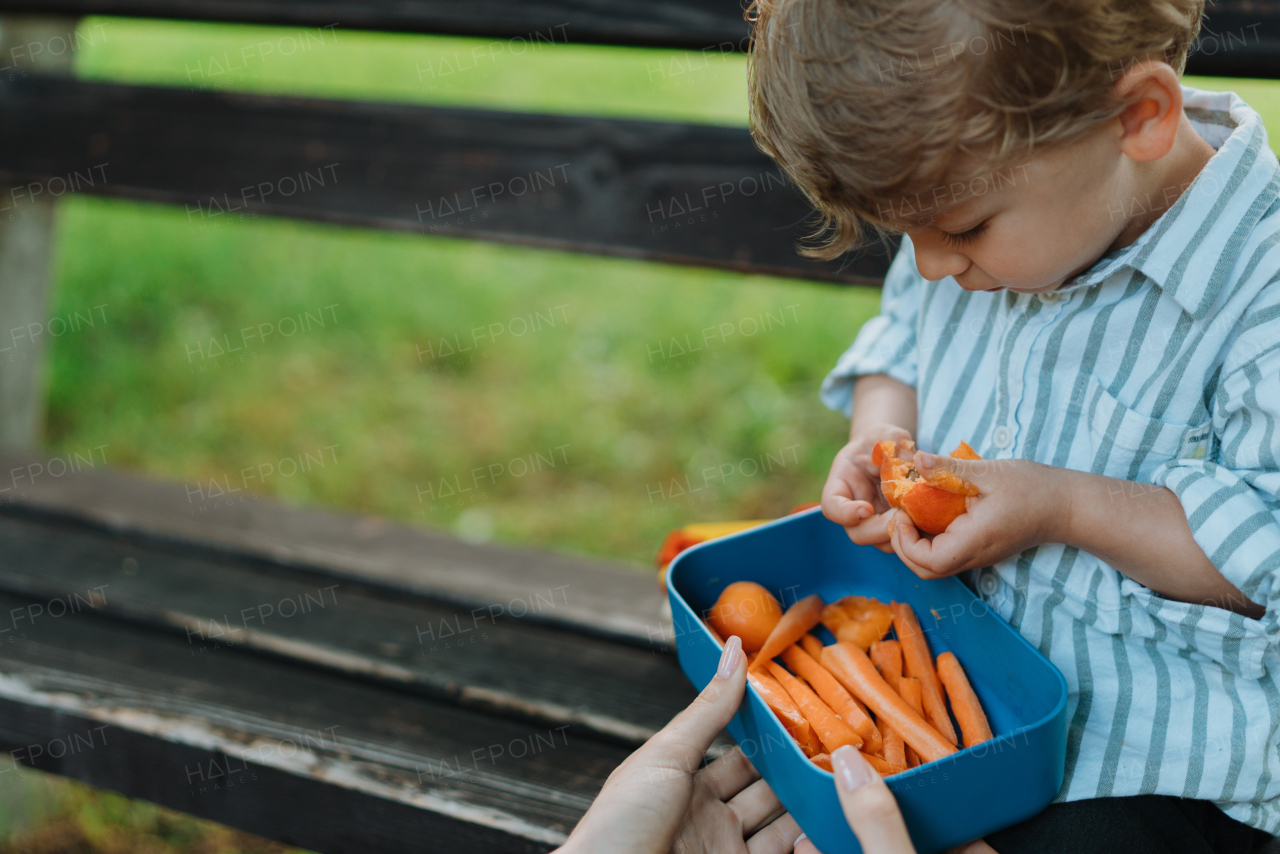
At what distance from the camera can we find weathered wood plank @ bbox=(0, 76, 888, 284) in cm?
182

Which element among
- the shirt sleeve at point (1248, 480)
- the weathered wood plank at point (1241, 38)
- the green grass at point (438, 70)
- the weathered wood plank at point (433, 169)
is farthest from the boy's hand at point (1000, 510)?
the green grass at point (438, 70)

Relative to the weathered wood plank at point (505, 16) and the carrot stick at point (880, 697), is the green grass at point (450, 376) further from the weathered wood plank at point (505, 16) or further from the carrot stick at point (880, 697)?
the carrot stick at point (880, 697)

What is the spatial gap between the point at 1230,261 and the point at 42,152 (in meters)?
2.26

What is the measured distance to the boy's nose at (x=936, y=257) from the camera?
1111 millimetres

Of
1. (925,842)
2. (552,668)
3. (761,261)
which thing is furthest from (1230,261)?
(552,668)

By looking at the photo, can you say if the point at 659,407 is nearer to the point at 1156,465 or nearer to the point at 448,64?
the point at 1156,465

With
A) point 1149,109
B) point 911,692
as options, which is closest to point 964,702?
point 911,692

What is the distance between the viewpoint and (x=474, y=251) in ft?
12.9

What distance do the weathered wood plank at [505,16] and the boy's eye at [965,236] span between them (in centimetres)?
81

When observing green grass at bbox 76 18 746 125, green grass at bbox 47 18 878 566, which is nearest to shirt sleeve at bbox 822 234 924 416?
green grass at bbox 47 18 878 566

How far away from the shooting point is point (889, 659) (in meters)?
1.32

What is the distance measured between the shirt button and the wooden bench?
492 mm

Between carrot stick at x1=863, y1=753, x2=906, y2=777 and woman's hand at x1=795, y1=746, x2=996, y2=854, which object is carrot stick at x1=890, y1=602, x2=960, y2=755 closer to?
carrot stick at x1=863, y1=753, x2=906, y2=777

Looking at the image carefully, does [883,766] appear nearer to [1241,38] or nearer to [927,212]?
[927,212]
